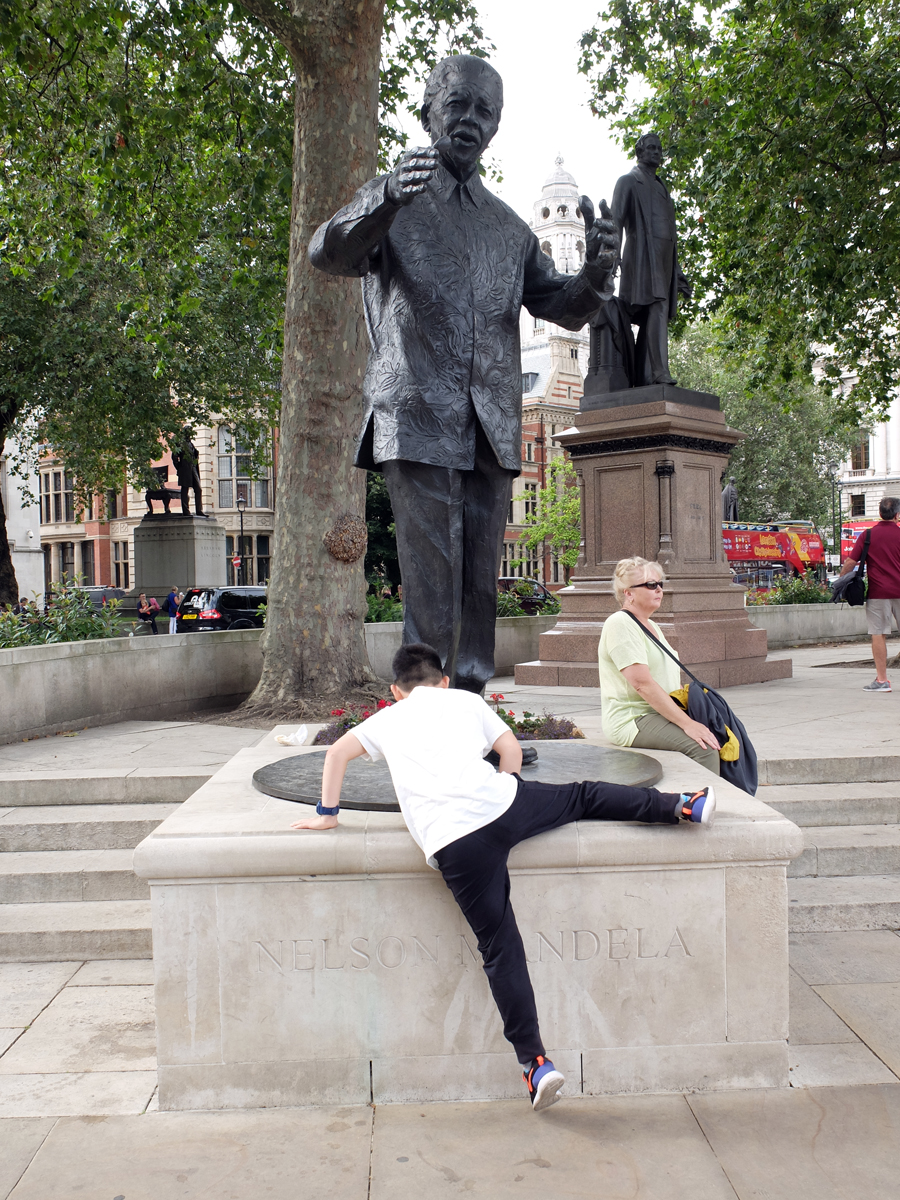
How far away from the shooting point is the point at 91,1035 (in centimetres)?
388

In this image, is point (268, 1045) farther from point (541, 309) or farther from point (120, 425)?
point (120, 425)

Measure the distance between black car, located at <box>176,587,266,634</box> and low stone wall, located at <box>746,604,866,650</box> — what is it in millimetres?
10273

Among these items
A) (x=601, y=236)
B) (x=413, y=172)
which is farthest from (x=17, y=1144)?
(x=601, y=236)

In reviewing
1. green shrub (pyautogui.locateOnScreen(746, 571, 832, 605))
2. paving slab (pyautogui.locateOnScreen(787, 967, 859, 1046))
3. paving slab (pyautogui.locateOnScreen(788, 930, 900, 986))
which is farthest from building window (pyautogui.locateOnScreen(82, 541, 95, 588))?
paving slab (pyautogui.locateOnScreen(787, 967, 859, 1046))

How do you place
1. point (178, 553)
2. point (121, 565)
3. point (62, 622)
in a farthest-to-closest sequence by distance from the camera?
point (121, 565) < point (178, 553) < point (62, 622)

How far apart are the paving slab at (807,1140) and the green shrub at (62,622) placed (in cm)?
716

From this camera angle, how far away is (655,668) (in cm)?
469

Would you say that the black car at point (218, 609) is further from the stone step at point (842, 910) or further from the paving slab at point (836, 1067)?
the paving slab at point (836, 1067)

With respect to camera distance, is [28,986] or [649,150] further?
[649,150]

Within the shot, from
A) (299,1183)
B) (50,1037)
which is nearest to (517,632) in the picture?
(50,1037)

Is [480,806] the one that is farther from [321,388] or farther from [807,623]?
[807,623]

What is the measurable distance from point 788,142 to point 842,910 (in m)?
11.9

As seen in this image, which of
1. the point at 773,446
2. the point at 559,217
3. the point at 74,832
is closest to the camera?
the point at 74,832

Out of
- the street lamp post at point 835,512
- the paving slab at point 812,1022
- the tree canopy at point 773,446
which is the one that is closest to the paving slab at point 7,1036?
the paving slab at point 812,1022
